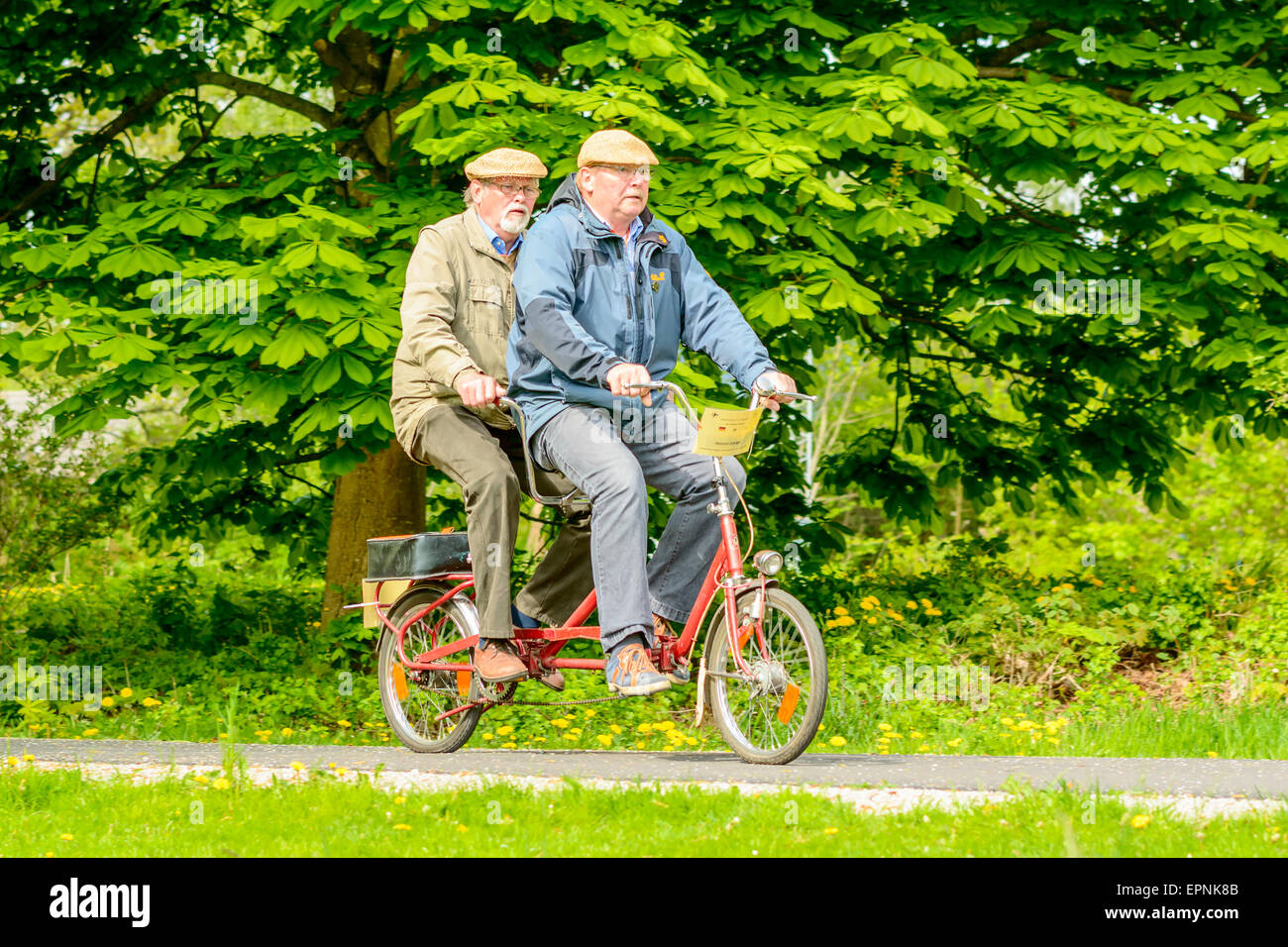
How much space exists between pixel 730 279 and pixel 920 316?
94.7 inches

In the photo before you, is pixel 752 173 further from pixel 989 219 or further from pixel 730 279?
pixel 989 219

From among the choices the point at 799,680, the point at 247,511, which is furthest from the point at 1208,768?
the point at 247,511

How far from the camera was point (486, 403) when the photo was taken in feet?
17.2

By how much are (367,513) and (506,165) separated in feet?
15.9

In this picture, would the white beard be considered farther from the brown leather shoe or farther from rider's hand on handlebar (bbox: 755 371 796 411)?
the brown leather shoe

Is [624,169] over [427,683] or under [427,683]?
over

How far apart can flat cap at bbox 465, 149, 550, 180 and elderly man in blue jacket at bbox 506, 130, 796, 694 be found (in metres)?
0.23

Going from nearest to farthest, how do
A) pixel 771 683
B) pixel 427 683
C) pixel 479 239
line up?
pixel 771 683 → pixel 479 239 → pixel 427 683

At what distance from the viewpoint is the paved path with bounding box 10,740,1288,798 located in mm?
4777

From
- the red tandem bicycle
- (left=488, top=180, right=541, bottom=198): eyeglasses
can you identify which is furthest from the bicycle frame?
(left=488, top=180, right=541, bottom=198): eyeglasses

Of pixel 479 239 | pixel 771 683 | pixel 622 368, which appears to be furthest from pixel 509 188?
pixel 771 683

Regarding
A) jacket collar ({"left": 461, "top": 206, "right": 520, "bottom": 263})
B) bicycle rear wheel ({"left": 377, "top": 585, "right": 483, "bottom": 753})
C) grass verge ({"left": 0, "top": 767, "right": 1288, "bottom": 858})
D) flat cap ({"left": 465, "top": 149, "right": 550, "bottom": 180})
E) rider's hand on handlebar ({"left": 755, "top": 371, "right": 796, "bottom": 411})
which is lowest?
grass verge ({"left": 0, "top": 767, "right": 1288, "bottom": 858})

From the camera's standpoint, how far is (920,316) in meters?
9.77

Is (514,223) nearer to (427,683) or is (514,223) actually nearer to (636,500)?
(636,500)
